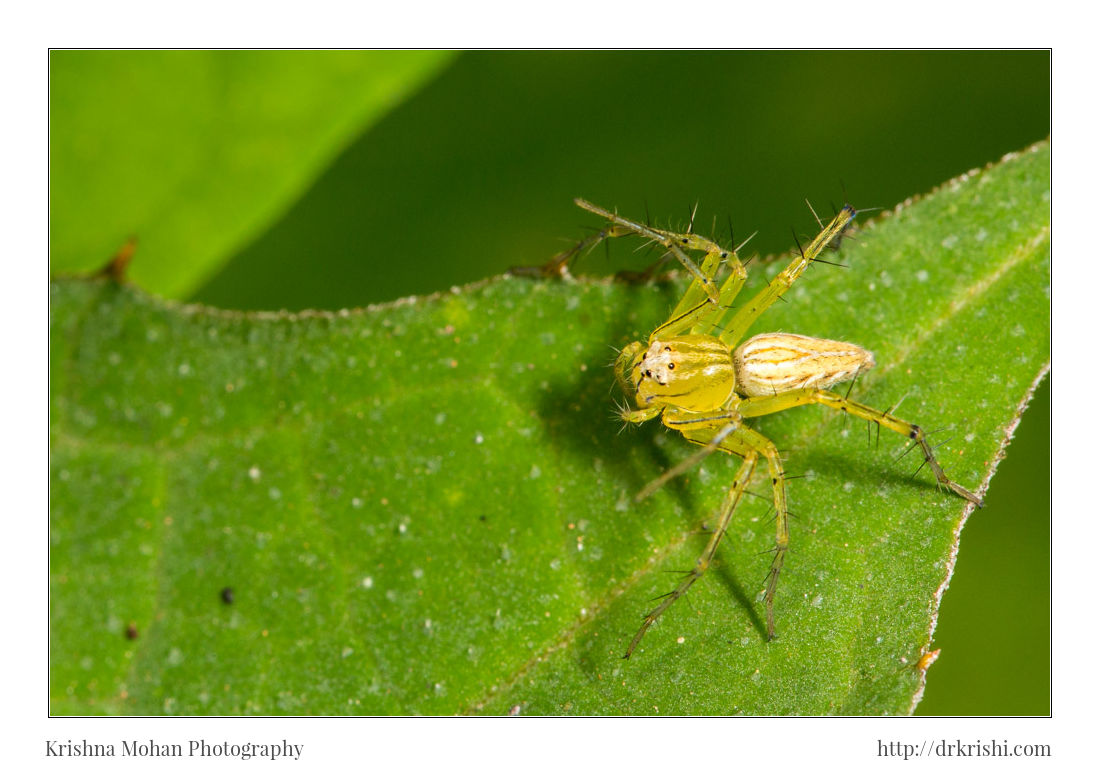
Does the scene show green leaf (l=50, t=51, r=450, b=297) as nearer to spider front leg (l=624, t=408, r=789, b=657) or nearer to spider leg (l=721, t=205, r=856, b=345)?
spider leg (l=721, t=205, r=856, b=345)

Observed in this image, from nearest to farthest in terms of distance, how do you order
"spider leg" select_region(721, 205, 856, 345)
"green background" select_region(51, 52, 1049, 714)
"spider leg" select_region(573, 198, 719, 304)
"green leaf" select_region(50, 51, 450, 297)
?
"green leaf" select_region(50, 51, 450, 297) < "green background" select_region(51, 52, 1049, 714) < "spider leg" select_region(721, 205, 856, 345) < "spider leg" select_region(573, 198, 719, 304)

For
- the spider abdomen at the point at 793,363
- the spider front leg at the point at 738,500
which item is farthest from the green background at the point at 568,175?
the spider front leg at the point at 738,500

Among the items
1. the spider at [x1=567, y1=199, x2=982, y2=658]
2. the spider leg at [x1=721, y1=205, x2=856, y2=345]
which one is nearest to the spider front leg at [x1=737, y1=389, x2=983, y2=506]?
the spider at [x1=567, y1=199, x2=982, y2=658]

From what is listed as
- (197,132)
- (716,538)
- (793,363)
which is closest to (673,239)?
(793,363)

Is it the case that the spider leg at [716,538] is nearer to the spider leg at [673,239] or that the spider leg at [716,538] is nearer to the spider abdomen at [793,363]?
the spider abdomen at [793,363]

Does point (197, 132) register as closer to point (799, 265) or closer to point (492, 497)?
point (492, 497)

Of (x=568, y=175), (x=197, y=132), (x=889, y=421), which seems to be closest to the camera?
(x=197, y=132)

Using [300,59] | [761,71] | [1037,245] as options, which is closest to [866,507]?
[1037,245]
